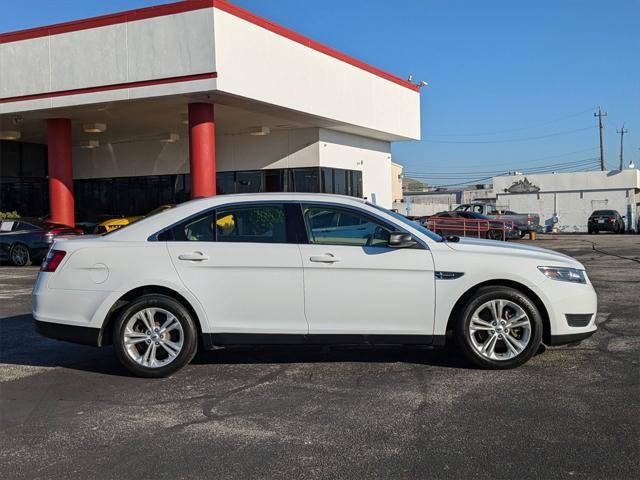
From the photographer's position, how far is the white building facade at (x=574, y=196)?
4431 centimetres

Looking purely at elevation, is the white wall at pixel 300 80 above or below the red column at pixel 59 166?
above

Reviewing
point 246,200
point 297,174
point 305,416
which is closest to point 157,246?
point 246,200

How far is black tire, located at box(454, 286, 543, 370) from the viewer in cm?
569

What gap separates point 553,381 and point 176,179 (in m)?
24.9

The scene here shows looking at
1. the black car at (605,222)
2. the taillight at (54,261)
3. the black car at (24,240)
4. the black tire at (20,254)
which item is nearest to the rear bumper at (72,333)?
the taillight at (54,261)

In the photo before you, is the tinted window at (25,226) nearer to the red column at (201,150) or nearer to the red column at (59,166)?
the red column at (201,150)

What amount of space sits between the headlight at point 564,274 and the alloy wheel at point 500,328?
1.43ft

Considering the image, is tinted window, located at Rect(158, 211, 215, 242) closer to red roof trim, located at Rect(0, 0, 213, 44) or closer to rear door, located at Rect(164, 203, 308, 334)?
rear door, located at Rect(164, 203, 308, 334)

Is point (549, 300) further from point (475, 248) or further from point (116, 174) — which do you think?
point (116, 174)

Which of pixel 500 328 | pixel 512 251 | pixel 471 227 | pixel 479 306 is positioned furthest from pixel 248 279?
pixel 471 227

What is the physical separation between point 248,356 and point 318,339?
1199 millimetres

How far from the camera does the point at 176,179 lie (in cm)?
2845

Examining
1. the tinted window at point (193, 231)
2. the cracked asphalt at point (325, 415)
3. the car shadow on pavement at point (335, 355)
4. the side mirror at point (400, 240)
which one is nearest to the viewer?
the cracked asphalt at point (325, 415)

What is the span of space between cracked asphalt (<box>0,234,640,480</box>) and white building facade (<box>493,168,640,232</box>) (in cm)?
4086
